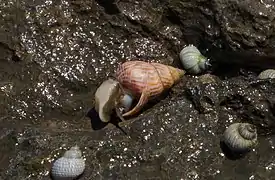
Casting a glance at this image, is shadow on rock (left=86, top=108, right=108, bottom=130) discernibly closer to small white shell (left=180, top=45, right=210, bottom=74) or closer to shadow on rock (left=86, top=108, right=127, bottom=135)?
shadow on rock (left=86, top=108, right=127, bottom=135)

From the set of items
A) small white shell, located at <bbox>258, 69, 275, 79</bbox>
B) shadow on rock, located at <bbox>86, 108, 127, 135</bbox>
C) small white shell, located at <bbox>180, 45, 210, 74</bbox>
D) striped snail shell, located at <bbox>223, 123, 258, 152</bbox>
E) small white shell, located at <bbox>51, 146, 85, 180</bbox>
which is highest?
small white shell, located at <bbox>180, 45, 210, 74</bbox>

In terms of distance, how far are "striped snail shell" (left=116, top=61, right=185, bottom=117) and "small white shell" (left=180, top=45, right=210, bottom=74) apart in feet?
0.66

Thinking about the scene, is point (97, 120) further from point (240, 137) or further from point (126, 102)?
point (240, 137)

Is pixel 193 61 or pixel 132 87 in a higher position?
pixel 193 61

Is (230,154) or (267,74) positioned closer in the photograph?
(230,154)

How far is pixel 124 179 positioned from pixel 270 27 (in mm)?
1857

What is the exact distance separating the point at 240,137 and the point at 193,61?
96 centimetres

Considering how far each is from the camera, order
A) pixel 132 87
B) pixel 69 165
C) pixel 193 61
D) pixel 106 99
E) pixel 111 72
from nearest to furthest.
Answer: pixel 69 165 < pixel 106 99 < pixel 132 87 < pixel 193 61 < pixel 111 72

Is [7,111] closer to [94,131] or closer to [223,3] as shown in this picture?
[94,131]

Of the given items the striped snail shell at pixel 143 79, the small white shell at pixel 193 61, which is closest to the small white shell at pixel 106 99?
the striped snail shell at pixel 143 79

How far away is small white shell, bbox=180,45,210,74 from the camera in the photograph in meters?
5.23

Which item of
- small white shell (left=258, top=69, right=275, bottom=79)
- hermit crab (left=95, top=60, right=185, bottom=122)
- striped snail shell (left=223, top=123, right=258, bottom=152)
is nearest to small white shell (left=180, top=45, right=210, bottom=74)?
hermit crab (left=95, top=60, right=185, bottom=122)

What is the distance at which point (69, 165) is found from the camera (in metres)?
4.33

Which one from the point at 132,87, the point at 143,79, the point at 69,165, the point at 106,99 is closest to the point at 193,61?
the point at 143,79
